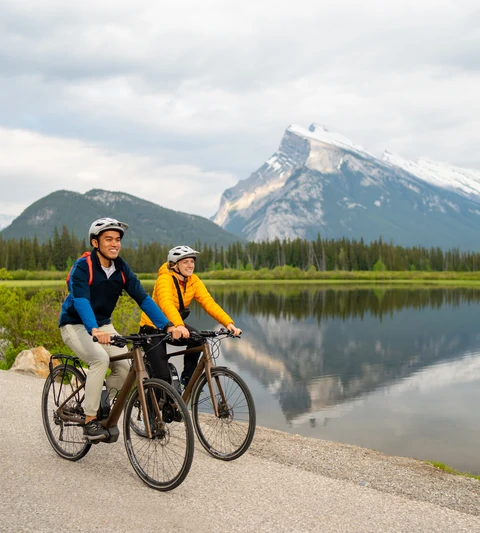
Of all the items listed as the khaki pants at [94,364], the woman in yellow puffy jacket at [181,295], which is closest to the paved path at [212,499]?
the khaki pants at [94,364]

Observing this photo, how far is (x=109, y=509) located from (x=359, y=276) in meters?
166

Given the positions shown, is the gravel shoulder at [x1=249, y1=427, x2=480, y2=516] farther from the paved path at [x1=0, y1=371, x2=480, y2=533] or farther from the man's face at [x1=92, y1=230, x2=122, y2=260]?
the man's face at [x1=92, y1=230, x2=122, y2=260]

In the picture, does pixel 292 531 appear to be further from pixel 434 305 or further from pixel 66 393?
pixel 434 305

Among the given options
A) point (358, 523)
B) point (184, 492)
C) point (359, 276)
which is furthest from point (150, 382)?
point (359, 276)

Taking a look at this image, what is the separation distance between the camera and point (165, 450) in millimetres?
6523

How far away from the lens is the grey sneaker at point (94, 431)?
687cm

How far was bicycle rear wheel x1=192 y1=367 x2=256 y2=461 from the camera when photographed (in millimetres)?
7418

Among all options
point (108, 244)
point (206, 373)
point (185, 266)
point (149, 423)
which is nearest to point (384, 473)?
point (206, 373)

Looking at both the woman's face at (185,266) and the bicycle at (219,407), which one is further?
the woman's face at (185,266)

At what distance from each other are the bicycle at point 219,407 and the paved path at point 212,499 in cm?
25

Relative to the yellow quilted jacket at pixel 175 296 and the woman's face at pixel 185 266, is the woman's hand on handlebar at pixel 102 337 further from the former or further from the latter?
the woman's face at pixel 185 266

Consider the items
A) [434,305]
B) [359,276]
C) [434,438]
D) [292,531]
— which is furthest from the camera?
[359,276]

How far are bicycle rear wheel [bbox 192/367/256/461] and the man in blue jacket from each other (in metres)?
1.13

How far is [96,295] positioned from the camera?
6.97 metres
